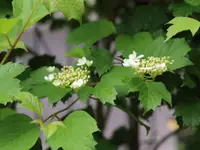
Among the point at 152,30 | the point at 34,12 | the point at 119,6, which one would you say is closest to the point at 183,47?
the point at 152,30

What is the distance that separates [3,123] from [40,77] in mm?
163

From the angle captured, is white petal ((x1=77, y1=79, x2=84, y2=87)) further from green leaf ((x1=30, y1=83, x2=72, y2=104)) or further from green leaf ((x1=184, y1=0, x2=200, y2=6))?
green leaf ((x1=184, y1=0, x2=200, y2=6))

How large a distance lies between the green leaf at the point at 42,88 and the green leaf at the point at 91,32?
0.36 ft

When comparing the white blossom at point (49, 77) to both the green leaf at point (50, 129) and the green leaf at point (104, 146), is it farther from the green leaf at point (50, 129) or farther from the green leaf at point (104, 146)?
the green leaf at point (104, 146)

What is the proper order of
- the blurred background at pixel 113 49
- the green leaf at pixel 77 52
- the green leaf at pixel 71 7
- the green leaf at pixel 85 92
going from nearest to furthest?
1. the green leaf at pixel 71 7
2. the green leaf at pixel 85 92
3. the green leaf at pixel 77 52
4. the blurred background at pixel 113 49

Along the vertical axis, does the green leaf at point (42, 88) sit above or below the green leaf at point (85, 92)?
below

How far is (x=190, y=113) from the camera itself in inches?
37.9

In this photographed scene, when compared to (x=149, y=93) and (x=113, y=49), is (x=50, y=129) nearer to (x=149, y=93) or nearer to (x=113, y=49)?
(x=149, y=93)

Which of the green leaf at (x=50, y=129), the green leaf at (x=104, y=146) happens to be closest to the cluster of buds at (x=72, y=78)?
the green leaf at (x=50, y=129)

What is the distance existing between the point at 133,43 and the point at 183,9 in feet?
0.46

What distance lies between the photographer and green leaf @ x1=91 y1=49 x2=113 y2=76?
872mm

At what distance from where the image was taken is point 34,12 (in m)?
0.81

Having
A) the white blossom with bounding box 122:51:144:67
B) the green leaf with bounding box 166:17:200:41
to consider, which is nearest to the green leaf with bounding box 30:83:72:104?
the white blossom with bounding box 122:51:144:67

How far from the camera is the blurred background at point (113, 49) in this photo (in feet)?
3.52
